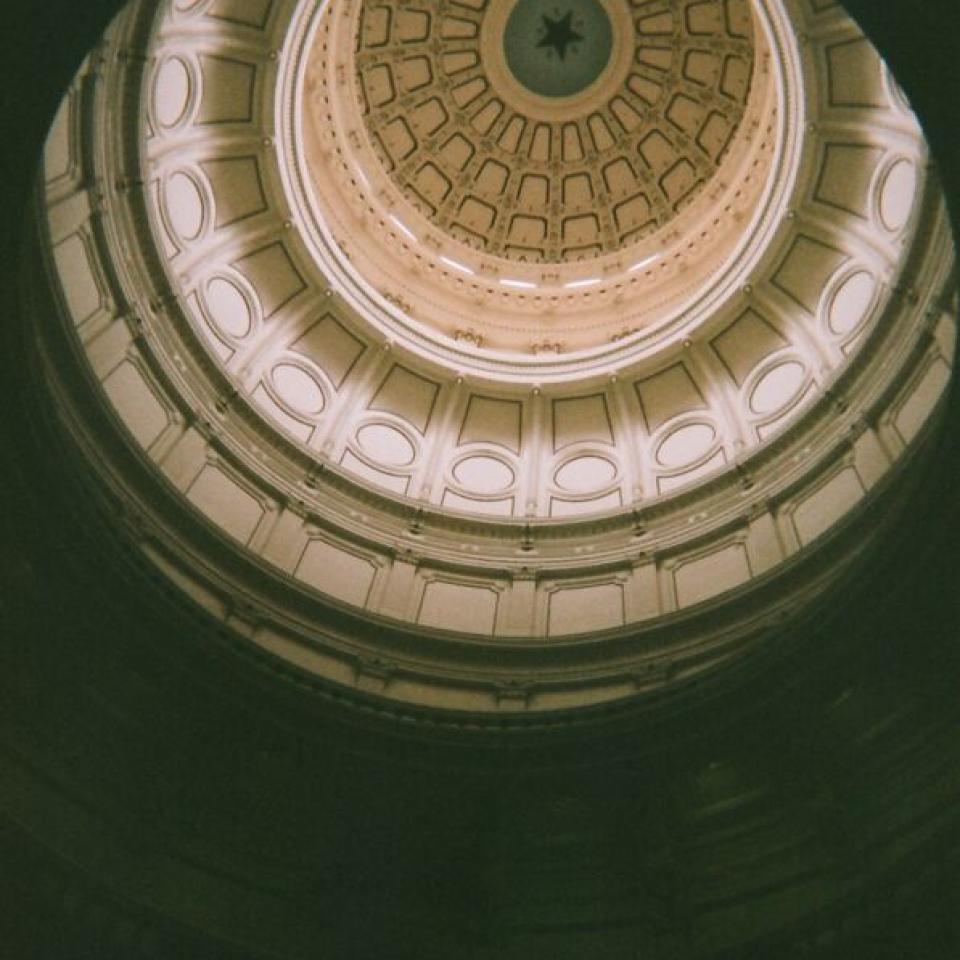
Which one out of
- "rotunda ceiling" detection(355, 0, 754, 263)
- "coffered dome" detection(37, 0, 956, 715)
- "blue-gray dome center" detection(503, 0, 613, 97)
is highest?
"blue-gray dome center" detection(503, 0, 613, 97)

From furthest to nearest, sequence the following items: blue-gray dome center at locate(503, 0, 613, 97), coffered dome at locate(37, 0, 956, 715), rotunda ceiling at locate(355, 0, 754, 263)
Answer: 1. blue-gray dome center at locate(503, 0, 613, 97)
2. rotunda ceiling at locate(355, 0, 754, 263)
3. coffered dome at locate(37, 0, 956, 715)

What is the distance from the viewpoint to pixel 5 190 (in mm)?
9680

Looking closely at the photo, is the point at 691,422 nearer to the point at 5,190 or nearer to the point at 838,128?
the point at 838,128

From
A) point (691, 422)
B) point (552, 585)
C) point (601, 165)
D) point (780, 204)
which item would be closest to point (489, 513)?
point (552, 585)

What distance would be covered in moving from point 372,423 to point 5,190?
9.70m

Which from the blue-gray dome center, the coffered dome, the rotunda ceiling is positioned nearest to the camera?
the coffered dome

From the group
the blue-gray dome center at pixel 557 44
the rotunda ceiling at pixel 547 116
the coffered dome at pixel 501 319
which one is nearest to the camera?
the coffered dome at pixel 501 319

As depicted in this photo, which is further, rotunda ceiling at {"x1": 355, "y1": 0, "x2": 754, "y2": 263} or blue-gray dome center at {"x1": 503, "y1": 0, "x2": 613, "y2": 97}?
blue-gray dome center at {"x1": 503, "y1": 0, "x2": 613, "y2": 97}

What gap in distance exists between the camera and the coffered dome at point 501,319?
1420 centimetres

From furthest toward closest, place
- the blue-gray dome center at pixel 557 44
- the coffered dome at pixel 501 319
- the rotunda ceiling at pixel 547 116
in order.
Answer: the blue-gray dome center at pixel 557 44 → the rotunda ceiling at pixel 547 116 → the coffered dome at pixel 501 319

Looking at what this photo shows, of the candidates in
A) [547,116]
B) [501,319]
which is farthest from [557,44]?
[501,319]

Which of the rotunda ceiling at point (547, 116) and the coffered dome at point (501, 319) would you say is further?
the rotunda ceiling at point (547, 116)

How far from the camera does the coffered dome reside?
14203 mm

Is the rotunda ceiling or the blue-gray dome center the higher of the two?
the blue-gray dome center
